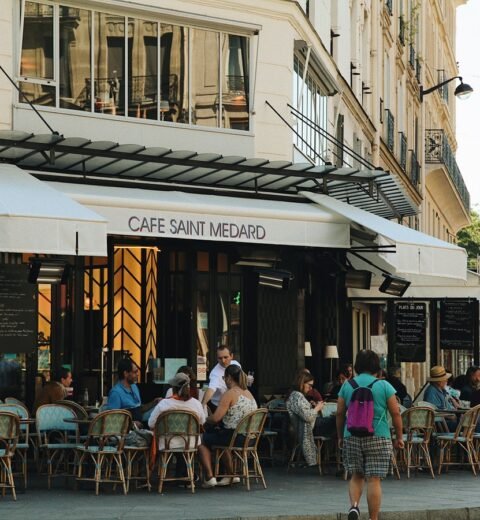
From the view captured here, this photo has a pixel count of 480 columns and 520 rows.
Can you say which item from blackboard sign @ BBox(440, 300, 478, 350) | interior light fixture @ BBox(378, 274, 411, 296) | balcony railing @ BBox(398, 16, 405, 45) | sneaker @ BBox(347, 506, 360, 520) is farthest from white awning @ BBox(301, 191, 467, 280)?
balcony railing @ BBox(398, 16, 405, 45)

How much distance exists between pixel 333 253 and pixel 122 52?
5.55 meters

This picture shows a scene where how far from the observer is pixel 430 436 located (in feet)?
61.0

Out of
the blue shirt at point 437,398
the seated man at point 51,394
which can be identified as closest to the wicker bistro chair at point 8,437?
the seated man at point 51,394

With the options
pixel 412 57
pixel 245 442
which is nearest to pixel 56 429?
pixel 245 442

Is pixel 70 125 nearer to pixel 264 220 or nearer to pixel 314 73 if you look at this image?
pixel 264 220

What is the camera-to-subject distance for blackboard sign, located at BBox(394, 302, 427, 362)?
83.7 feet

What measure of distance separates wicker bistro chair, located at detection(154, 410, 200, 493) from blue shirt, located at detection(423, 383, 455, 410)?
201 inches

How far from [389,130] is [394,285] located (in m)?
16.4

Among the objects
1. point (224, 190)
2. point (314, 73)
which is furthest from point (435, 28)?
point (224, 190)

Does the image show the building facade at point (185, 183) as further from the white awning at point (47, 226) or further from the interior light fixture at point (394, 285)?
the interior light fixture at point (394, 285)

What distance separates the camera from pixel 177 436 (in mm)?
15234

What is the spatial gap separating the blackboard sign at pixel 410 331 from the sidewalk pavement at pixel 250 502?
862 cm

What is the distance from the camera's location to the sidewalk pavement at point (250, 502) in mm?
13156

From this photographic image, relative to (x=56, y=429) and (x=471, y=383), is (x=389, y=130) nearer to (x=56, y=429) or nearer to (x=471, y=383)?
(x=471, y=383)
